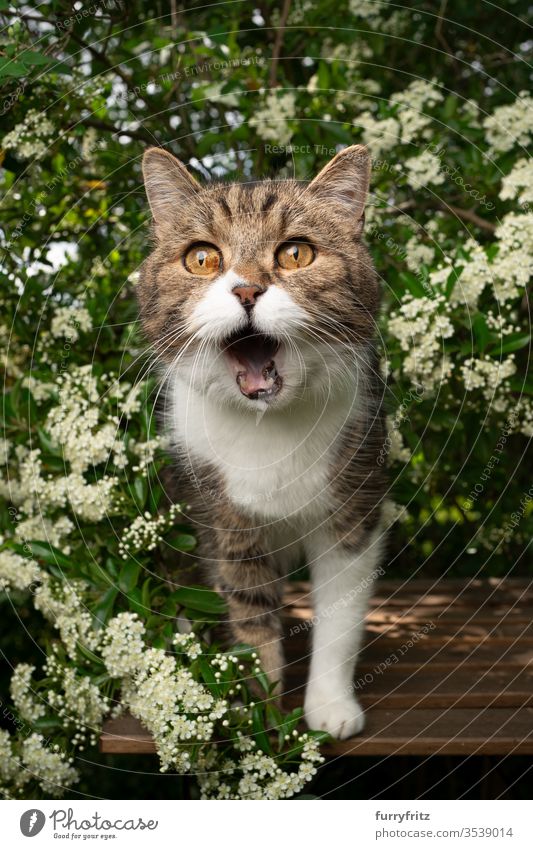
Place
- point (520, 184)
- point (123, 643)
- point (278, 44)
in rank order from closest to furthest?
A: point (123, 643) < point (520, 184) < point (278, 44)

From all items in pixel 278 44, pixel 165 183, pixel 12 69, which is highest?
pixel 278 44

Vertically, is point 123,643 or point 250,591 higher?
point 250,591

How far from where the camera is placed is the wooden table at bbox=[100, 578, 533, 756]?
1.77m

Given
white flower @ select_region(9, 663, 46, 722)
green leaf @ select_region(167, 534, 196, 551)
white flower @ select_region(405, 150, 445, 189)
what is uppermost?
white flower @ select_region(405, 150, 445, 189)

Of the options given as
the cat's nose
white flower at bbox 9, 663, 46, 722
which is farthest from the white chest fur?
→ white flower at bbox 9, 663, 46, 722

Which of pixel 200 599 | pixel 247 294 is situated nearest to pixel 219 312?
pixel 247 294

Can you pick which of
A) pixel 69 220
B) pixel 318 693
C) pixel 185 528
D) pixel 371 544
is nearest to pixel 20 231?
pixel 69 220

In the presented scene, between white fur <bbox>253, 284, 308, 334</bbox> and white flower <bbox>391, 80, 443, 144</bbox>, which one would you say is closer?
white fur <bbox>253, 284, 308, 334</bbox>

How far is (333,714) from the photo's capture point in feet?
5.87

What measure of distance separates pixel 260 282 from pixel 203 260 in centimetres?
21

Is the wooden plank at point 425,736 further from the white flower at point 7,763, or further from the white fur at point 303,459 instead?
the white flower at point 7,763

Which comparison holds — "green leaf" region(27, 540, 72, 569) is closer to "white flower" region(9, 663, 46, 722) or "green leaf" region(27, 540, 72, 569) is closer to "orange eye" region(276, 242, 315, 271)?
"white flower" region(9, 663, 46, 722)

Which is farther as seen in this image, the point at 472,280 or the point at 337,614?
the point at 472,280

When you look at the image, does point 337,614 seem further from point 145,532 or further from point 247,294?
point 247,294
